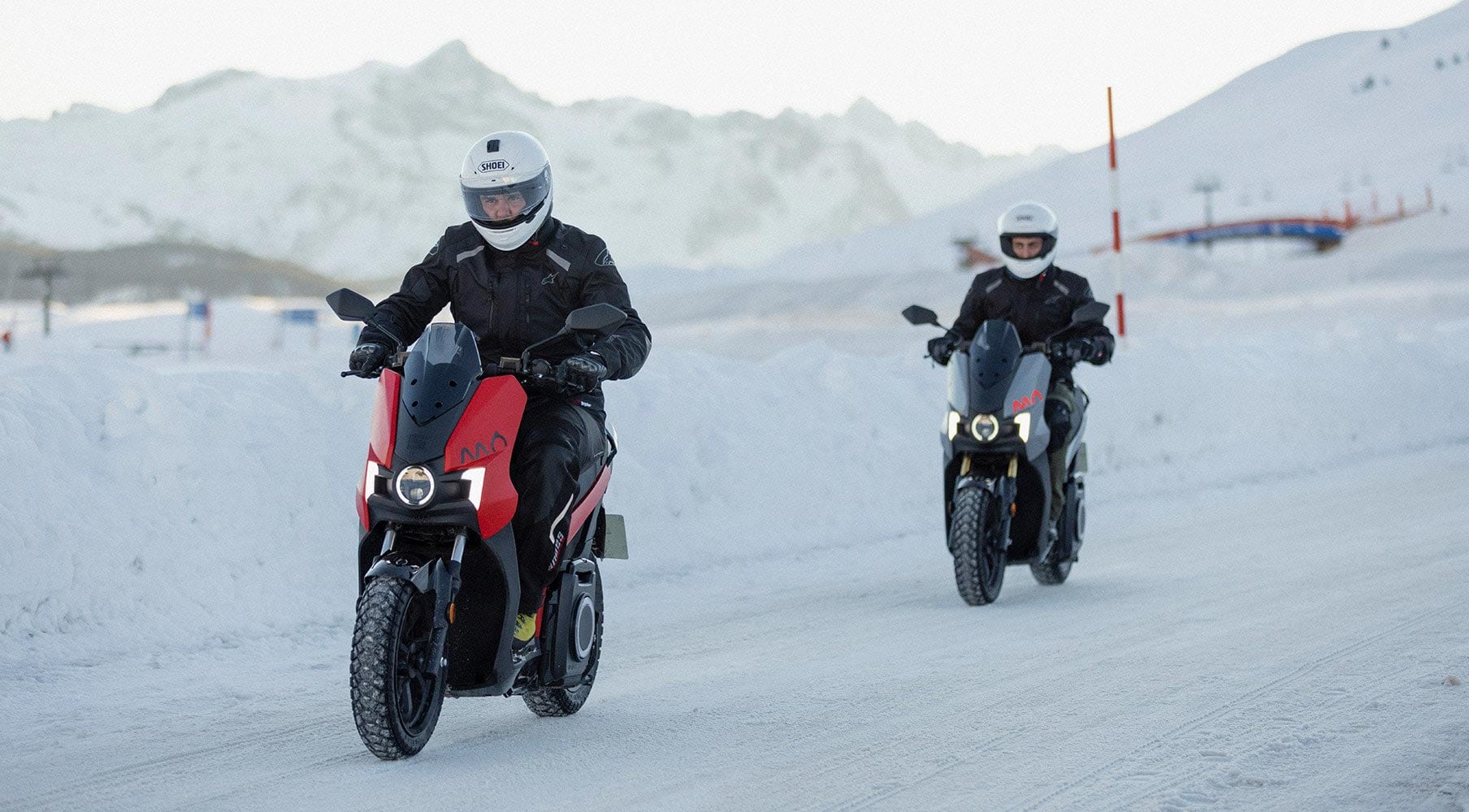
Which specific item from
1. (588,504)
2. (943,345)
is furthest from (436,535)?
(943,345)

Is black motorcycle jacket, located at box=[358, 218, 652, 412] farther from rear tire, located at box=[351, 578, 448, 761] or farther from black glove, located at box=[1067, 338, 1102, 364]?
black glove, located at box=[1067, 338, 1102, 364]

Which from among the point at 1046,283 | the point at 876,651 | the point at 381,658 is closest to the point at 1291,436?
the point at 1046,283

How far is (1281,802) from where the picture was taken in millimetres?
4074

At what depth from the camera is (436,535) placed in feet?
15.0

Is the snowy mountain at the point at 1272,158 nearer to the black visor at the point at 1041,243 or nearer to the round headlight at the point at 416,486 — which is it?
the black visor at the point at 1041,243

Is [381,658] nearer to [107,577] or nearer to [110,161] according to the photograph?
[107,577]

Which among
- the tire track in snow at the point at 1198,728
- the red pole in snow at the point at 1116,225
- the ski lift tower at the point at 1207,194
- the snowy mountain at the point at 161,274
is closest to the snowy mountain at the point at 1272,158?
the ski lift tower at the point at 1207,194

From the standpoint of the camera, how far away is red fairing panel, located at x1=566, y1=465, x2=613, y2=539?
504 centimetres

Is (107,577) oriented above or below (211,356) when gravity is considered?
below

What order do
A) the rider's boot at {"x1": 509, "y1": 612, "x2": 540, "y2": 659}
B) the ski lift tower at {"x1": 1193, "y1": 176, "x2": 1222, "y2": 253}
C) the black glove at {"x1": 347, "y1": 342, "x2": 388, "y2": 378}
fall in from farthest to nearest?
the ski lift tower at {"x1": 1193, "y1": 176, "x2": 1222, "y2": 253}, the rider's boot at {"x1": 509, "y1": 612, "x2": 540, "y2": 659}, the black glove at {"x1": 347, "y1": 342, "x2": 388, "y2": 378}

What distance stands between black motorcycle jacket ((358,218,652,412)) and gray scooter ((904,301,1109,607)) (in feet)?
9.63

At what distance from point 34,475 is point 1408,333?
65.9 ft

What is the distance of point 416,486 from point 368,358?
Result: 472mm

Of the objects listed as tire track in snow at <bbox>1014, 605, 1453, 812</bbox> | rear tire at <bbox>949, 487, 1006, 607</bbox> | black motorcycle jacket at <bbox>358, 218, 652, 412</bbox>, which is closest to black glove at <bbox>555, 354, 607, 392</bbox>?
black motorcycle jacket at <bbox>358, 218, 652, 412</bbox>
